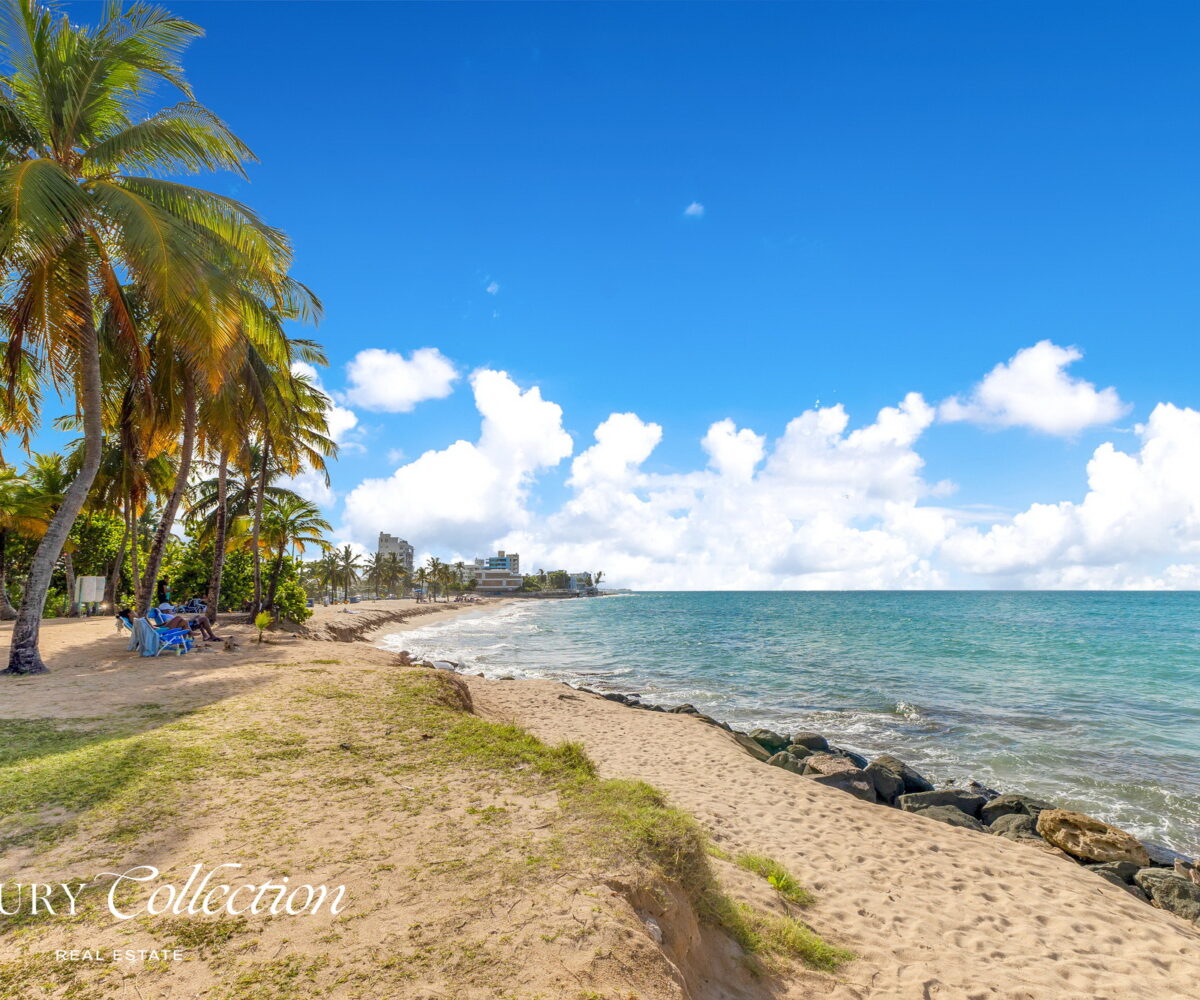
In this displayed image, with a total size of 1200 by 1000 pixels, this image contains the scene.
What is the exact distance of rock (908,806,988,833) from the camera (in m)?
9.44

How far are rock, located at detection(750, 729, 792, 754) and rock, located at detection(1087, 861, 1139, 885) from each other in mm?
6203

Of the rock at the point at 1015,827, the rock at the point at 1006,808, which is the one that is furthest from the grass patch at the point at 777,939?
the rock at the point at 1006,808

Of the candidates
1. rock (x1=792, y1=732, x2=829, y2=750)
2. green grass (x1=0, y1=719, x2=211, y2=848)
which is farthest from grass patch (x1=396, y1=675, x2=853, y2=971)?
rock (x1=792, y1=732, x2=829, y2=750)

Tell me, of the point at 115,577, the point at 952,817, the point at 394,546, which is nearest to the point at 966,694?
the point at 952,817

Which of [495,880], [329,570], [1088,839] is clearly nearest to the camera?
[495,880]

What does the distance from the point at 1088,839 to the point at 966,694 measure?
552 inches

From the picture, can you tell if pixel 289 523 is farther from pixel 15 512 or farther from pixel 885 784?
pixel 885 784

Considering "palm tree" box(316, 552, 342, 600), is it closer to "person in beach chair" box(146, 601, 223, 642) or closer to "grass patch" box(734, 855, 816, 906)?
Answer: "person in beach chair" box(146, 601, 223, 642)

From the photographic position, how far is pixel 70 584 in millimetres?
27562

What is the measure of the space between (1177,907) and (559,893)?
844 cm

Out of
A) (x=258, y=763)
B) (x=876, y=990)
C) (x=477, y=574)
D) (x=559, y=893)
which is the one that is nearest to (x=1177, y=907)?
(x=876, y=990)

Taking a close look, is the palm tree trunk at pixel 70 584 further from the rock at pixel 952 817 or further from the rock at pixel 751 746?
the rock at pixel 952 817

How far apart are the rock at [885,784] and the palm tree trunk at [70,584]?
104 feet

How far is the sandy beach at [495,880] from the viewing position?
11.0ft
